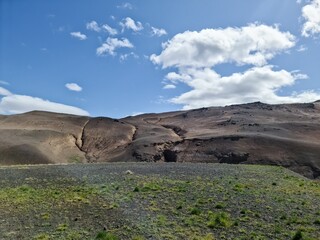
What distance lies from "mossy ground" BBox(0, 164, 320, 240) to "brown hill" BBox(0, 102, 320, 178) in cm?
3976

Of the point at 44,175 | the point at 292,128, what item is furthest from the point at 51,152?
the point at 292,128

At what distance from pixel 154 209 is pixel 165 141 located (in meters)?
60.4

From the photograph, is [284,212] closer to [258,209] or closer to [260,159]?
[258,209]

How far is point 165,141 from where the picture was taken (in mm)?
79500

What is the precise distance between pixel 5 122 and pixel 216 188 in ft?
291

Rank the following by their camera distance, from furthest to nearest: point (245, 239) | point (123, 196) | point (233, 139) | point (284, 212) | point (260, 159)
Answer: point (233, 139) → point (260, 159) → point (123, 196) → point (284, 212) → point (245, 239)

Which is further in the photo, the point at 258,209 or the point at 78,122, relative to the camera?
the point at 78,122

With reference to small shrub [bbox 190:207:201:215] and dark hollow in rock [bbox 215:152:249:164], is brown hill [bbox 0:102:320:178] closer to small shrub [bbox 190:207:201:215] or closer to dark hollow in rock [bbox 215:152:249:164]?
dark hollow in rock [bbox 215:152:249:164]

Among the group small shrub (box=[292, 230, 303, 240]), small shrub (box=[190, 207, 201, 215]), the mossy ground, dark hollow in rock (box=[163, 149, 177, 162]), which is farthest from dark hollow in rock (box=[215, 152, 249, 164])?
small shrub (box=[292, 230, 303, 240])

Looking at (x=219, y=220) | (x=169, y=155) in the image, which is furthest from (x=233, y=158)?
(x=219, y=220)

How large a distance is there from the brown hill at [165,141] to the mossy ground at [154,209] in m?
39.8

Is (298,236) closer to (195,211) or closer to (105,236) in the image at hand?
(195,211)

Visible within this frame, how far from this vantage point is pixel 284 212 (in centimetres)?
1962

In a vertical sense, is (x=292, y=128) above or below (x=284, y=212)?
above
